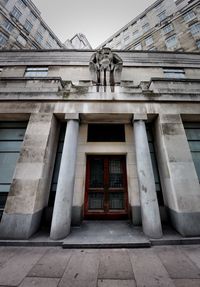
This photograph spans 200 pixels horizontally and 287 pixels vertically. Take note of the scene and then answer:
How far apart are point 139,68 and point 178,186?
8399 mm

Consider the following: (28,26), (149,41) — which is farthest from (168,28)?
(28,26)

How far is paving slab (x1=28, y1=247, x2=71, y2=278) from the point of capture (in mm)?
2871

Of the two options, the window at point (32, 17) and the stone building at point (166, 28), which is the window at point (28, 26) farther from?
the stone building at point (166, 28)

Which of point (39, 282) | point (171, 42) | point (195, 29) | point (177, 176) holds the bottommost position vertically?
point (39, 282)

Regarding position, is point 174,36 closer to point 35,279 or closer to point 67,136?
point 67,136

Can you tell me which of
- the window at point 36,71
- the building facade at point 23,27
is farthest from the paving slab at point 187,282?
the building facade at point 23,27

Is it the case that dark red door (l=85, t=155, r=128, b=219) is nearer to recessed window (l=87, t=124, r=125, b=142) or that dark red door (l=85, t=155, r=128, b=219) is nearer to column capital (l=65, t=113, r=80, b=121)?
recessed window (l=87, t=124, r=125, b=142)

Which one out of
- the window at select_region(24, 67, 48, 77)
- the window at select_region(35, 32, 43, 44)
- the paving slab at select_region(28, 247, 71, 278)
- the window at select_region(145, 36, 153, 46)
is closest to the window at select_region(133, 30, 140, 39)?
the window at select_region(145, 36, 153, 46)

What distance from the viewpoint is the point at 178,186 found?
488 cm

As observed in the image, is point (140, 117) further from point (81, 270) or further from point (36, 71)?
point (36, 71)

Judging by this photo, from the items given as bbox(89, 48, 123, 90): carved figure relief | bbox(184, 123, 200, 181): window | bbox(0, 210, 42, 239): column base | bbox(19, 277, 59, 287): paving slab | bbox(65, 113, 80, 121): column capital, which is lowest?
bbox(19, 277, 59, 287): paving slab

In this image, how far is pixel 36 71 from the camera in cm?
926

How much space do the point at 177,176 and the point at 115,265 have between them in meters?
3.75

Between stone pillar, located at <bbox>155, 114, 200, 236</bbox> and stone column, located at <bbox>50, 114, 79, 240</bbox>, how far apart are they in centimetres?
398
